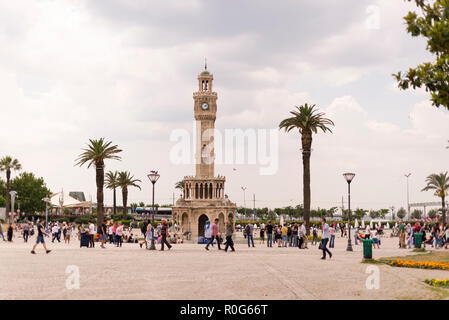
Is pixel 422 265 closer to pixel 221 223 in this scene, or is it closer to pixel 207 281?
pixel 207 281

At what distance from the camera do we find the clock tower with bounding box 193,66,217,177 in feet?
275

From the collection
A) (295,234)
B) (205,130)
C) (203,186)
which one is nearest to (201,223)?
(203,186)

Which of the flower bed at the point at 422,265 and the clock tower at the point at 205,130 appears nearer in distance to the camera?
the flower bed at the point at 422,265

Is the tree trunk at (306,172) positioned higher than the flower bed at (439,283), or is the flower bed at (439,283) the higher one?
the tree trunk at (306,172)

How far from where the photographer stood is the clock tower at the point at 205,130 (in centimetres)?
8388

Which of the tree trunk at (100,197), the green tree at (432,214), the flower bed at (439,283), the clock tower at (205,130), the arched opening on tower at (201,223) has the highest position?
the clock tower at (205,130)

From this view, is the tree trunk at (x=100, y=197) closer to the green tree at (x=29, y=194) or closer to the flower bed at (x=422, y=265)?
the flower bed at (x=422, y=265)

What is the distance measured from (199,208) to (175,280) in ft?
215

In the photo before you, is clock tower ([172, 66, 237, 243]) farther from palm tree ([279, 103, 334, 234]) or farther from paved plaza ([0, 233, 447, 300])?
paved plaza ([0, 233, 447, 300])

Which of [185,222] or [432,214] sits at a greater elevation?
[185,222]

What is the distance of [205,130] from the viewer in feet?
275

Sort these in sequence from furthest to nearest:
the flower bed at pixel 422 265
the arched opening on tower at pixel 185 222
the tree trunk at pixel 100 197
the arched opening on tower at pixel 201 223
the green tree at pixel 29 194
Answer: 1. the green tree at pixel 29 194
2. the arched opening on tower at pixel 201 223
3. the arched opening on tower at pixel 185 222
4. the tree trunk at pixel 100 197
5. the flower bed at pixel 422 265

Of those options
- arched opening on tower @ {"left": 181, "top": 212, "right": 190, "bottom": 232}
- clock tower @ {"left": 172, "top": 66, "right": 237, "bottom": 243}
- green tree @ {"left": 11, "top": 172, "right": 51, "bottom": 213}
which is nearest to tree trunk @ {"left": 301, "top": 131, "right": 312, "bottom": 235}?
clock tower @ {"left": 172, "top": 66, "right": 237, "bottom": 243}

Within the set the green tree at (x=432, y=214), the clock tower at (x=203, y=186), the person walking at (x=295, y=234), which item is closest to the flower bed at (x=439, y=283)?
the person walking at (x=295, y=234)
